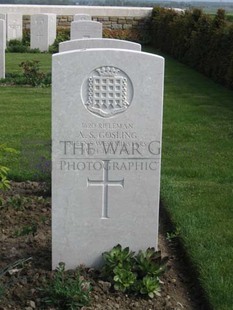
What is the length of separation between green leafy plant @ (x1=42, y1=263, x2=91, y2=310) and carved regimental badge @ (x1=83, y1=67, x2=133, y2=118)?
39.4 inches

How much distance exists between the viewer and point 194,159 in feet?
24.9

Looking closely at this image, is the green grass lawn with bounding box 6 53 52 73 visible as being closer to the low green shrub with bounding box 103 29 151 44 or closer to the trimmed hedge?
the trimmed hedge

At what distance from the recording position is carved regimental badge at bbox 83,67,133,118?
13.8 feet

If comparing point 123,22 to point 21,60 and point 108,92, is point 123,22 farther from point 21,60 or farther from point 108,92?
point 108,92

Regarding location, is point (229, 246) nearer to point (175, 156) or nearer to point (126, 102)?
point (126, 102)

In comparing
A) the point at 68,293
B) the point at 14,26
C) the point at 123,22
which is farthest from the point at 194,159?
the point at 123,22

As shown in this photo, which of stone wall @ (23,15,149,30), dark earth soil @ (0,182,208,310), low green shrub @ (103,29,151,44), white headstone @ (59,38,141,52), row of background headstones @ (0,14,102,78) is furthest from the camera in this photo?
stone wall @ (23,15,149,30)

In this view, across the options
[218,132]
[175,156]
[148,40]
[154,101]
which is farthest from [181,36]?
[154,101]

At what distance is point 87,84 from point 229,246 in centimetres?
165

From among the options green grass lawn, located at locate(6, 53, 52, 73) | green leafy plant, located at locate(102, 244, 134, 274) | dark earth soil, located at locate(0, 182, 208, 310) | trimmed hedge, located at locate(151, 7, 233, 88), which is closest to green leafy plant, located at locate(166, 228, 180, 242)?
dark earth soil, located at locate(0, 182, 208, 310)

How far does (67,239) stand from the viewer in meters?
4.39

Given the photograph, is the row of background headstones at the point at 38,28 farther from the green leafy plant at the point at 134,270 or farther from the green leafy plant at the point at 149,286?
the green leafy plant at the point at 149,286

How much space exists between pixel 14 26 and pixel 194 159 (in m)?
15.0

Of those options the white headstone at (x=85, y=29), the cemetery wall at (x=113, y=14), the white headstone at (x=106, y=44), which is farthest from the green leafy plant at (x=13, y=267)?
the cemetery wall at (x=113, y=14)
